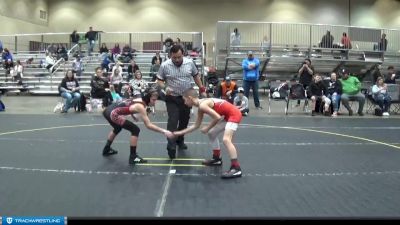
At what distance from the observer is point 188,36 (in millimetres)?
23469

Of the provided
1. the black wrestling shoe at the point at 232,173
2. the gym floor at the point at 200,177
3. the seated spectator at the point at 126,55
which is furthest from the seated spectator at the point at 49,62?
the black wrestling shoe at the point at 232,173

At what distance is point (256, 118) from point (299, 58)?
25.2 feet

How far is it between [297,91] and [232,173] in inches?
310

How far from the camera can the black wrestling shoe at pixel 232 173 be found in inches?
214

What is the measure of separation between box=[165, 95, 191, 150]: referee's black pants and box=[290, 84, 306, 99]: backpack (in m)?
6.53

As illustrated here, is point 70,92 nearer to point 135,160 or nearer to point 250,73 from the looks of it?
point 250,73

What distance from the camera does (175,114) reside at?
21.9 feet

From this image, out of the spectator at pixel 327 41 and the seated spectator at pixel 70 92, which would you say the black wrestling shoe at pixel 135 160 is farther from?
the spectator at pixel 327 41

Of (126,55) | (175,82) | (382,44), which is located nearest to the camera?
(175,82)

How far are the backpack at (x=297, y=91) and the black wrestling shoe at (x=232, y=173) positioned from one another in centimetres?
769

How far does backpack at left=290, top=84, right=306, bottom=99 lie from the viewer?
12.9 metres

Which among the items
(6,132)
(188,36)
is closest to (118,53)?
(188,36)

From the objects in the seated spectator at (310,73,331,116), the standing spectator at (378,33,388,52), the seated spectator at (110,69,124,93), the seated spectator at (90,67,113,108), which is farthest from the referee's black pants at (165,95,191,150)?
the standing spectator at (378,33,388,52)

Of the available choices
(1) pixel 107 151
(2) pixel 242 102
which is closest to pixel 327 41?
(2) pixel 242 102
